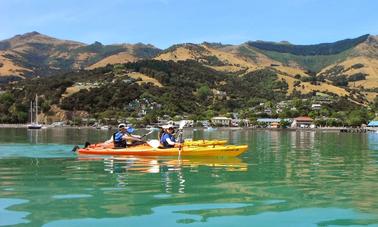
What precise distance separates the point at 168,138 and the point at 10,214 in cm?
1895

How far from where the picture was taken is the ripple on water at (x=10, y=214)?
12.9m

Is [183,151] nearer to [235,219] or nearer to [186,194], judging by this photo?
[186,194]

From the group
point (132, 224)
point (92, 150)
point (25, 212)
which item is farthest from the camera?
point (92, 150)

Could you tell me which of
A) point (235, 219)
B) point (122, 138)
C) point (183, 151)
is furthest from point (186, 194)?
point (122, 138)

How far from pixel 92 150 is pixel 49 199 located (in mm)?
18025

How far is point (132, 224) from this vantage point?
12680mm

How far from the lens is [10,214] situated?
13695mm

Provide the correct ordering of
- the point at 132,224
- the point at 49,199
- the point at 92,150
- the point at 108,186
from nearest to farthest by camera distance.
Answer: the point at 132,224 → the point at 49,199 → the point at 108,186 → the point at 92,150

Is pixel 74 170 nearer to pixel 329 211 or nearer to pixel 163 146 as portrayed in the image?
pixel 163 146

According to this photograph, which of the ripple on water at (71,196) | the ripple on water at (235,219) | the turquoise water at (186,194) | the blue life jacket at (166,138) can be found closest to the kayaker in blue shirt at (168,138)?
the blue life jacket at (166,138)

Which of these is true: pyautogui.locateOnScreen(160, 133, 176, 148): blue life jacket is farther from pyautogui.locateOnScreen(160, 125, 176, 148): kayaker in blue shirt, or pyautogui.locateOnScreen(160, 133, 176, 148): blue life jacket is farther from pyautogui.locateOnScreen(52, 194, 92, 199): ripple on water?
pyautogui.locateOnScreen(52, 194, 92, 199): ripple on water

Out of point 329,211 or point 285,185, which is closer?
point 329,211

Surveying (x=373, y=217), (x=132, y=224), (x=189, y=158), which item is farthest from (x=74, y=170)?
(x=373, y=217)

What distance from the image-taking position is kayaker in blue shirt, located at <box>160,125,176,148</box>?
3203 cm
